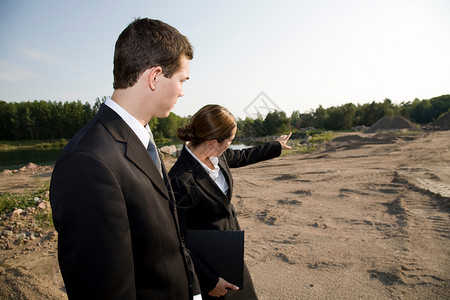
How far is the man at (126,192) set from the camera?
0.91m

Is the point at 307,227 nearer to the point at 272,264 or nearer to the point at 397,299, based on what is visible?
the point at 272,264

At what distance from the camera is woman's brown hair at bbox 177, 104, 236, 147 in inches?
90.5

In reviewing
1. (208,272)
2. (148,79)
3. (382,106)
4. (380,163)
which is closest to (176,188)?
(208,272)

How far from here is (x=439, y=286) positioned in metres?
3.16

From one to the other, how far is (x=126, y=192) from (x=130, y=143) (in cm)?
21

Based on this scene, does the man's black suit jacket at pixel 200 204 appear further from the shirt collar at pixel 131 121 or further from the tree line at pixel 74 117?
the tree line at pixel 74 117

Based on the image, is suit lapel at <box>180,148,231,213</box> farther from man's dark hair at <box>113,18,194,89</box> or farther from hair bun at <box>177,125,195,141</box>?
man's dark hair at <box>113,18,194,89</box>

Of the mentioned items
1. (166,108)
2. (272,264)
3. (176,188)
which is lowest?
(272,264)

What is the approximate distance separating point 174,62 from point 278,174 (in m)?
9.61

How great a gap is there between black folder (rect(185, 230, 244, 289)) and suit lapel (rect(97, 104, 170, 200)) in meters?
0.72

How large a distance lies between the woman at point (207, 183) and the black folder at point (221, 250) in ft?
0.14

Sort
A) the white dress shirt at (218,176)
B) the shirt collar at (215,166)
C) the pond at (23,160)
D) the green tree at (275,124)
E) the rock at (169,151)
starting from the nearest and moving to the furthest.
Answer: the shirt collar at (215,166), the white dress shirt at (218,176), the pond at (23,160), the rock at (169,151), the green tree at (275,124)

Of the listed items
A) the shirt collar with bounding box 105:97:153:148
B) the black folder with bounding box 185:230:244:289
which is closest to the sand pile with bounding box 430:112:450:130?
the black folder with bounding box 185:230:244:289

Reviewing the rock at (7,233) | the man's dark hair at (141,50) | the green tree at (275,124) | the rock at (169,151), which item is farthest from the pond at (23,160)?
the green tree at (275,124)
